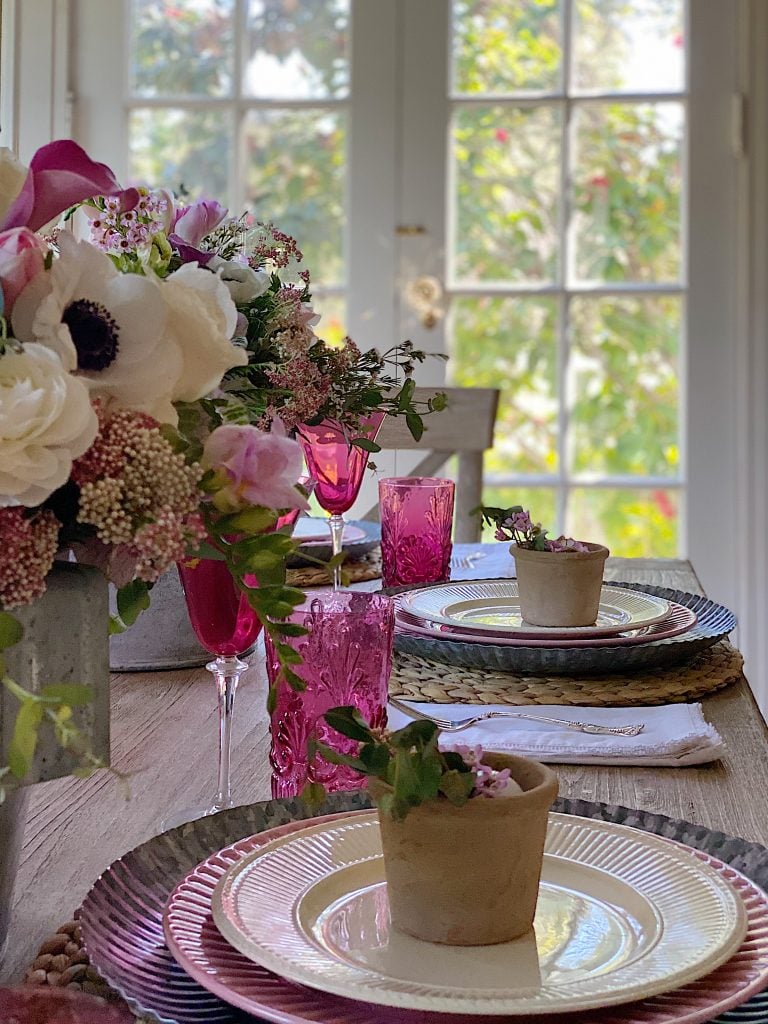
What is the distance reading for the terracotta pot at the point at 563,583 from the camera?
1.05 meters

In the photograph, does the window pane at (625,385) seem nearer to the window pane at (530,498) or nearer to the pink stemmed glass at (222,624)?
the window pane at (530,498)

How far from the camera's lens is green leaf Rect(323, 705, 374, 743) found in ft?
1.61

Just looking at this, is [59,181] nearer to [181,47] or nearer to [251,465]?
[251,465]

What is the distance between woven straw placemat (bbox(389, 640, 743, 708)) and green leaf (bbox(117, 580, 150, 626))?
388mm

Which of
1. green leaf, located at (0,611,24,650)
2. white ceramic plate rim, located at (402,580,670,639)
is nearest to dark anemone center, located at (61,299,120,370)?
green leaf, located at (0,611,24,650)

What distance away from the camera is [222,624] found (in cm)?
74

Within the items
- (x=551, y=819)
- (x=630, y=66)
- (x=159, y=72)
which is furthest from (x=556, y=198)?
(x=551, y=819)

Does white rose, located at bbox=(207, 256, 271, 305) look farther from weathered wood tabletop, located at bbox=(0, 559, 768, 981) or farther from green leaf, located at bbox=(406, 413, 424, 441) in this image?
weathered wood tabletop, located at bbox=(0, 559, 768, 981)

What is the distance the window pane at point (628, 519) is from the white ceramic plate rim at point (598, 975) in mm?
2221

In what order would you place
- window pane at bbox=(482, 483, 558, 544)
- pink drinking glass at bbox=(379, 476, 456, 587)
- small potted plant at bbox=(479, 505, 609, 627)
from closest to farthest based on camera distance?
1. small potted plant at bbox=(479, 505, 609, 627)
2. pink drinking glass at bbox=(379, 476, 456, 587)
3. window pane at bbox=(482, 483, 558, 544)

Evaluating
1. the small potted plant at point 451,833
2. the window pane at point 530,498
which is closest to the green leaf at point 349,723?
the small potted plant at point 451,833

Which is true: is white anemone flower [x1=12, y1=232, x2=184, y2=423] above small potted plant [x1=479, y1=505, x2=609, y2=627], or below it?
above

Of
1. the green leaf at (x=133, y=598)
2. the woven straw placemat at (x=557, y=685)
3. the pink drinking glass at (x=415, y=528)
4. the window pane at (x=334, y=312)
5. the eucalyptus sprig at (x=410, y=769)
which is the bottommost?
the woven straw placemat at (x=557, y=685)

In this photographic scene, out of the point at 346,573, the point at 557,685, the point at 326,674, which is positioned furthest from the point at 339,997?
the point at 346,573
